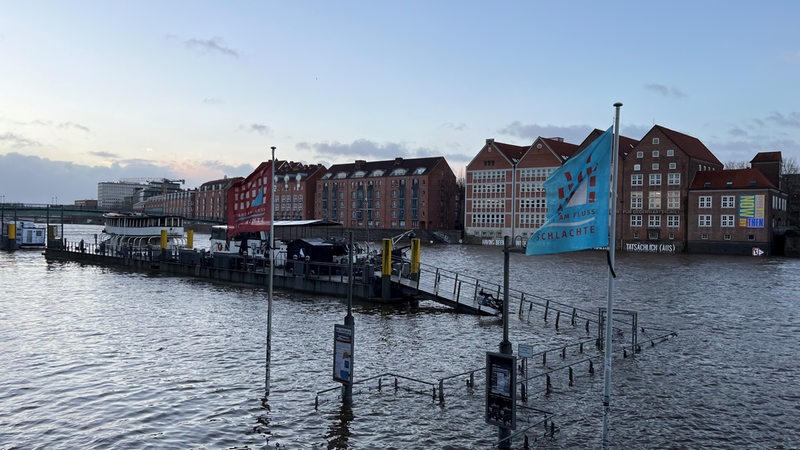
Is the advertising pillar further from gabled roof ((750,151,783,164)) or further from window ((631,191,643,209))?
gabled roof ((750,151,783,164))

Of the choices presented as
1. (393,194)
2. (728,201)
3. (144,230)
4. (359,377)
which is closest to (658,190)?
(728,201)

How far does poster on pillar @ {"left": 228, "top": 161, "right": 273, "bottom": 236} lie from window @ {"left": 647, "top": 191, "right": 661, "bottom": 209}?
9249 centimetres

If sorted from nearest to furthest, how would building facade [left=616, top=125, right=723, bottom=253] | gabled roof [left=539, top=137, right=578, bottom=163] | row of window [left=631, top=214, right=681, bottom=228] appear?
building facade [left=616, top=125, right=723, bottom=253] → row of window [left=631, top=214, right=681, bottom=228] → gabled roof [left=539, top=137, right=578, bottom=163]

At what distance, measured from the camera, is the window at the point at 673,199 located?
9725 cm

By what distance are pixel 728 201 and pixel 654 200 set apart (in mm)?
10873

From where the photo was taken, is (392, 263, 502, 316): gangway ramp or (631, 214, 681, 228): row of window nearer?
(392, 263, 502, 316): gangway ramp

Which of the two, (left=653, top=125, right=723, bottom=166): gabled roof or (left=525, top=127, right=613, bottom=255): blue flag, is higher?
(left=653, top=125, right=723, bottom=166): gabled roof

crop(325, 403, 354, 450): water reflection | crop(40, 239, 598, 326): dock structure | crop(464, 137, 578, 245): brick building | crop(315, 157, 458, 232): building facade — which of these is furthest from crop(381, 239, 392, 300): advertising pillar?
crop(315, 157, 458, 232): building facade

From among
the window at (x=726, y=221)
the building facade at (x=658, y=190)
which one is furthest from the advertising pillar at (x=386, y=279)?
the window at (x=726, y=221)

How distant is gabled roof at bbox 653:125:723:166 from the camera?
98062mm

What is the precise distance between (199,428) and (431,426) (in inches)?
233

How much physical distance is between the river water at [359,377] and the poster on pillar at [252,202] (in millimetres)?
5066

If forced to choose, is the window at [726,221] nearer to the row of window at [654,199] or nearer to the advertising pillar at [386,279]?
the row of window at [654,199]

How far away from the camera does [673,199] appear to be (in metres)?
97.7
